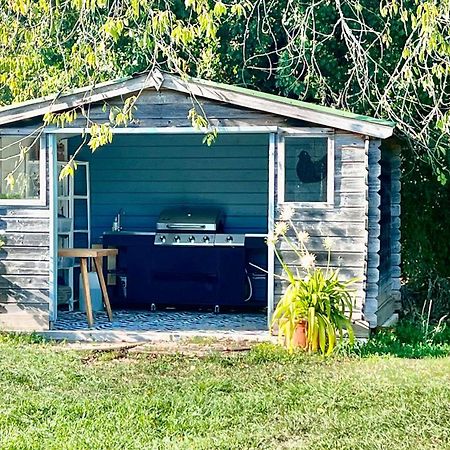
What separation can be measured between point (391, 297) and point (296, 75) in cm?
321

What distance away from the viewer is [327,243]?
27.3 ft

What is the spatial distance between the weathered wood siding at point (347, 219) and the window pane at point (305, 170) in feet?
0.44

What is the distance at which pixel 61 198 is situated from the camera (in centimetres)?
1060

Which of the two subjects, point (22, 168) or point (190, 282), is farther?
point (190, 282)

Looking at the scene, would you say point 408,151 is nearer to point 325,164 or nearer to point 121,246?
point 325,164

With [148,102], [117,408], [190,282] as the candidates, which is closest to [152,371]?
[117,408]

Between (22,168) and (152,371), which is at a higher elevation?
(22,168)

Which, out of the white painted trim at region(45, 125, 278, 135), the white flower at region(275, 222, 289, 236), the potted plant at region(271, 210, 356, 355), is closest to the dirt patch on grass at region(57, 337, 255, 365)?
the potted plant at region(271, 210, 356, 355)

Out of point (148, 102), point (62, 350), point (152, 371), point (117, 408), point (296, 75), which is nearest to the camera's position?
point (117, 408)

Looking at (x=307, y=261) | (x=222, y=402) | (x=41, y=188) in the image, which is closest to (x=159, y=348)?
(x=307, y=261)

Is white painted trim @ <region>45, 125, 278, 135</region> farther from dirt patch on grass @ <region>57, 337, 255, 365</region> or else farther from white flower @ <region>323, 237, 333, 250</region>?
dirt patch on grass @ <region>57, 337, 255, 365</region>

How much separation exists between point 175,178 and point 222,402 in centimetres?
586

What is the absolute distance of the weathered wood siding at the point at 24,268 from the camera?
8867 mm

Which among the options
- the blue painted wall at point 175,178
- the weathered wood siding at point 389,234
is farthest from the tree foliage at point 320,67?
the blue painted wall at point 175,178
